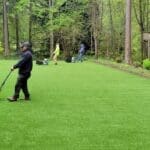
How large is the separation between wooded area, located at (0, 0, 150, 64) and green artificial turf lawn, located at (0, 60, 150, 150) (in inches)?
1210

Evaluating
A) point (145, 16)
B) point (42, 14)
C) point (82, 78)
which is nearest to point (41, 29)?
point (42, 14)

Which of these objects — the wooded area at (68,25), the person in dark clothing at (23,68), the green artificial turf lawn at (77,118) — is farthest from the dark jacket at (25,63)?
the wooded area at (68,25)

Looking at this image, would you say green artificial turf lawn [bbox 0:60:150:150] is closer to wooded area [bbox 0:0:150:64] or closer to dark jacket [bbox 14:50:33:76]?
dark jacket [bbox 14:50:33:76]

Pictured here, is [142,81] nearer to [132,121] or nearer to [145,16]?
[132,121]

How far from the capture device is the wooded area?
171 ft

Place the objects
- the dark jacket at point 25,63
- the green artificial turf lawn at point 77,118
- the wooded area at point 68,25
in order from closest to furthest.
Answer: the green artificial turf lawn at point 77,118 → the dark jacket at point 25,63 → the wooded area at point 68,25

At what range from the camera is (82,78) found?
84.0 ft

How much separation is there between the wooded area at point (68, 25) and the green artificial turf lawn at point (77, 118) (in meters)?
30.7

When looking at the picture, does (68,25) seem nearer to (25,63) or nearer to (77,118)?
(25,63)

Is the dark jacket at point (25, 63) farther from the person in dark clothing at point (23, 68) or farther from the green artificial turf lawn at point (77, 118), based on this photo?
the green artificial turf lawn at point (77, 118)

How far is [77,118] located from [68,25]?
43859 mm

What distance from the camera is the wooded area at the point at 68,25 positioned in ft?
171

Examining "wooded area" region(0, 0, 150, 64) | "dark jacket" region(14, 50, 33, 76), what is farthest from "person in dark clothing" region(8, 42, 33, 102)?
"wooded area" region(0, 0, 150, 64)

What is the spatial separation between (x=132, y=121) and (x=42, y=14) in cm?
4743
